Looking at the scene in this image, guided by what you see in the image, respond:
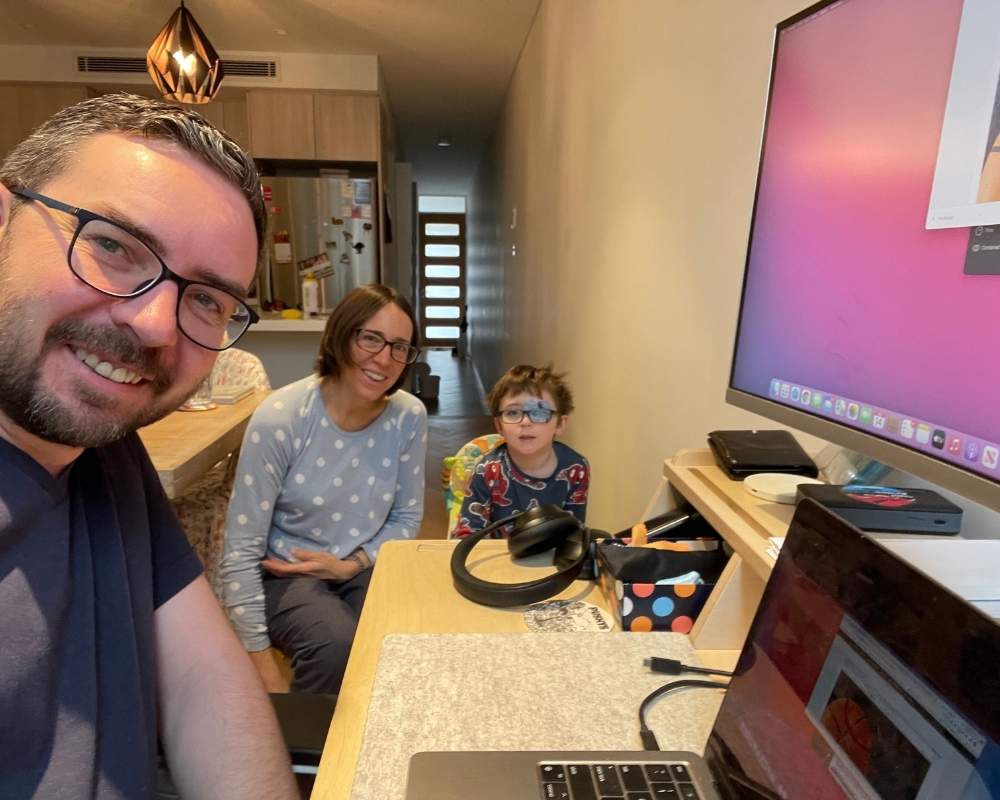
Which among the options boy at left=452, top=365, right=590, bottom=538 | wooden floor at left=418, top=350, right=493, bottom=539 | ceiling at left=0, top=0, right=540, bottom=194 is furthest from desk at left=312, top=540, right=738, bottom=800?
ceiling at left=0, top=0, right=540, bottom=194

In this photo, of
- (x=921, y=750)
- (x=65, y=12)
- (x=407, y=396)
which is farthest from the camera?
(x=65, y=12)

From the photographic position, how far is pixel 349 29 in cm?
360

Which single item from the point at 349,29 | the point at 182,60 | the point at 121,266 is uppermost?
the point at 349,29

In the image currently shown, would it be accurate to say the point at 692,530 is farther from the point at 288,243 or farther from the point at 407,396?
the point at 288,243

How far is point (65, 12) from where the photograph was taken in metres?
3.38

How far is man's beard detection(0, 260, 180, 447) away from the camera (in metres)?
0.56

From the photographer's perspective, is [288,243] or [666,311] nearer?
[666,311]

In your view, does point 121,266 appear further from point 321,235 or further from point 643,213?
point 321,235

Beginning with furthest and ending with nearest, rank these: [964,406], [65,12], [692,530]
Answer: [65,12], [692,530], [964,406]

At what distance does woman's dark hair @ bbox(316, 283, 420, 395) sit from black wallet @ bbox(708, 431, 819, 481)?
2.85 ft

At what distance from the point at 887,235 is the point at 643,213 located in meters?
1.18

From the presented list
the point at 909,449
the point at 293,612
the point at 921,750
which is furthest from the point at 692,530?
the point at 293,612

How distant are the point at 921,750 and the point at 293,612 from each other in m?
1.24

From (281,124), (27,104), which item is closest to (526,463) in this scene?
(281,124)
